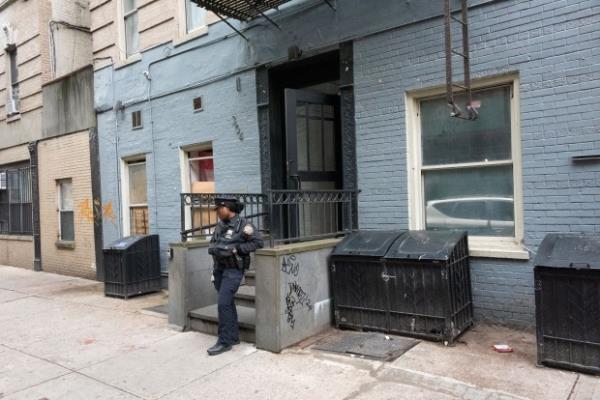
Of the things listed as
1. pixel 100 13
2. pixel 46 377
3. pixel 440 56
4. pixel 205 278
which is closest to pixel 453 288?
pixel 440 56

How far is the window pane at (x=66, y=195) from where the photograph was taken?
456 inches

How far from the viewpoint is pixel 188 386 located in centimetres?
441

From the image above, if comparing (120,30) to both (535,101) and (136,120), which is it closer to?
(136,120)

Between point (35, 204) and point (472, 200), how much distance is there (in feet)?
35.4

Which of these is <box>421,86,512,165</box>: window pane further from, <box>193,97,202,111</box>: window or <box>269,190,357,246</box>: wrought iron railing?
<box>193,97,202,111</box>: window

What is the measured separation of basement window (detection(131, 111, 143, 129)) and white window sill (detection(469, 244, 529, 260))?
6742mm

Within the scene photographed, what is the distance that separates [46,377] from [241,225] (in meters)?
2.36

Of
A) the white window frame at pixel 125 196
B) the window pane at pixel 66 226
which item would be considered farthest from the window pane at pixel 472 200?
the window pane at pixel 66 226

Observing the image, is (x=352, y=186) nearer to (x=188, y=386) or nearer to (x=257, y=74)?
(x=257, y=74)

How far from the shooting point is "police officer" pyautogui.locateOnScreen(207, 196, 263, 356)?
520cm

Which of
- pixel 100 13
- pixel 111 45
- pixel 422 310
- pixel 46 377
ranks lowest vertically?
pixel 46 377

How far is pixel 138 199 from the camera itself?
33.3ft

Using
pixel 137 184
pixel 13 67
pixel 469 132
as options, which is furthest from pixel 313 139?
pixel 13 67

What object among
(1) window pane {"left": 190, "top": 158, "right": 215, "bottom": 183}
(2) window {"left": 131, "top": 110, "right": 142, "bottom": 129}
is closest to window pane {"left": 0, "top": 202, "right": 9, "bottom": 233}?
(2) window {"left": 131, "top": 110, "right": 142, "bottom": 129}
